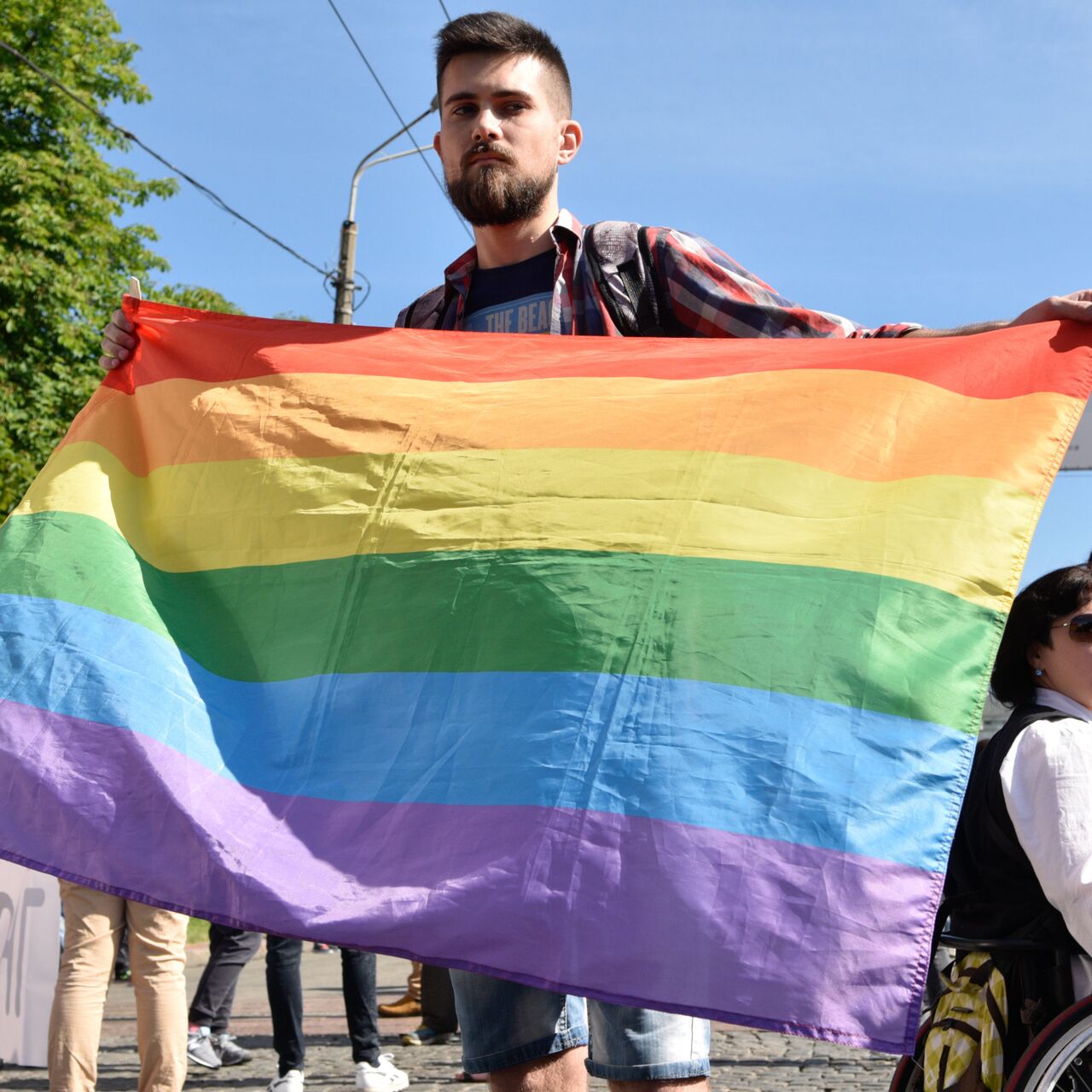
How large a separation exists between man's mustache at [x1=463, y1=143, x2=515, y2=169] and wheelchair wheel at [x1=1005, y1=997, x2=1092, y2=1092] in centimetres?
209

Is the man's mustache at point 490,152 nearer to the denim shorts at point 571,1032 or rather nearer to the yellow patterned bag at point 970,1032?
the denim shorts at point 571,1032

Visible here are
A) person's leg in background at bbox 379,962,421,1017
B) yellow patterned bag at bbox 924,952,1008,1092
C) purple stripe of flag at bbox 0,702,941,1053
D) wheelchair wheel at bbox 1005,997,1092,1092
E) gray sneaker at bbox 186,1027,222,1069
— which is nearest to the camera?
purple stripe of flag at bbox 0,702,941,1053

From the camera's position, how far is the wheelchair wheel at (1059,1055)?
9.21 feet

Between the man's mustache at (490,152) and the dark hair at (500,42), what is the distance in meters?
0.21

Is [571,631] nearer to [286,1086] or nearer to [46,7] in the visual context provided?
[286,1086]

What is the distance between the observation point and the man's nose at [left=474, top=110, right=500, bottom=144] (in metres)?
2.70

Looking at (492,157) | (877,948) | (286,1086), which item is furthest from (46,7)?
(877,948)

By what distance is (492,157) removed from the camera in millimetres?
2711

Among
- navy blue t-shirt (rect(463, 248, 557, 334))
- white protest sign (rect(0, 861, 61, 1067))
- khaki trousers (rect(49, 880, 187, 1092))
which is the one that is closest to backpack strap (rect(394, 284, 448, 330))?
navy blue t-shirt (rect(463, 248, 557, 334))

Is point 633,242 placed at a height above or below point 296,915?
above

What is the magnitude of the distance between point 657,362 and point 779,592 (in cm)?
69

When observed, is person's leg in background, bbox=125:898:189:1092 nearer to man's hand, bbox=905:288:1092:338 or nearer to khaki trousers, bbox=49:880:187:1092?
khaki trousers, bbox=49:880:187:1092

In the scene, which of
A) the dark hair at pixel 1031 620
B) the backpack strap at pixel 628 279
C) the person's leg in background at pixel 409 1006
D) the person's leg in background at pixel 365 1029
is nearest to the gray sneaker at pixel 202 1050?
the person's leg in background at pixel 365 1029

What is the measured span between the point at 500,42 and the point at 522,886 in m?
1.69
